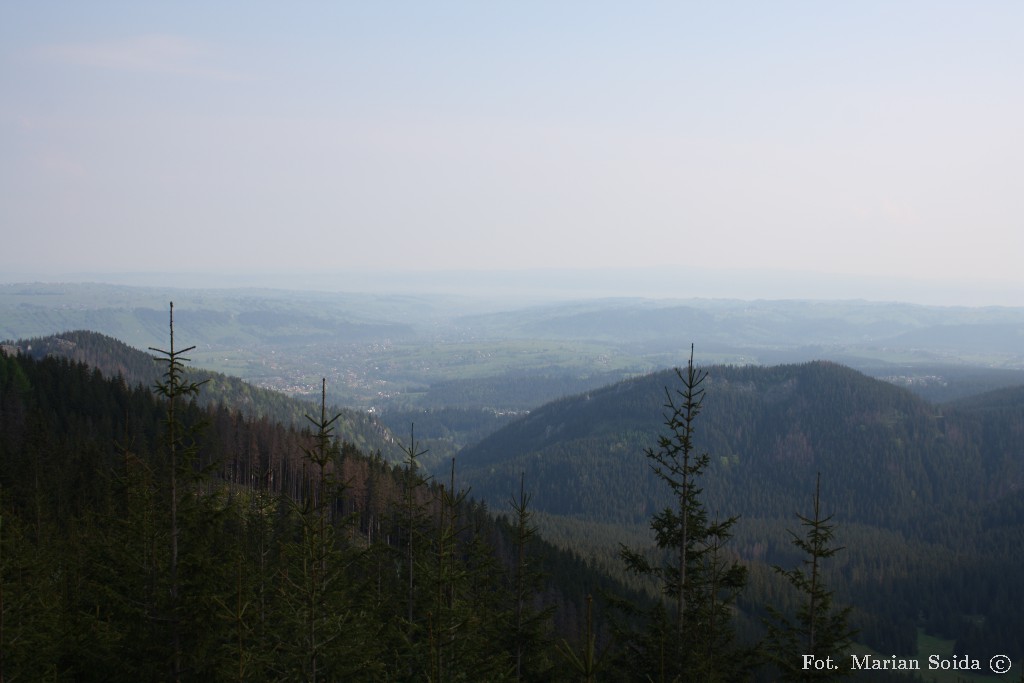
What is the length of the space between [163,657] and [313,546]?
Result: 624 cm

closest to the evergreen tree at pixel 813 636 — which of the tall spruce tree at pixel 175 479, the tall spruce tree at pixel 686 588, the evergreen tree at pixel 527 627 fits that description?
Answer: the tall spruce tree at pixel 686 588

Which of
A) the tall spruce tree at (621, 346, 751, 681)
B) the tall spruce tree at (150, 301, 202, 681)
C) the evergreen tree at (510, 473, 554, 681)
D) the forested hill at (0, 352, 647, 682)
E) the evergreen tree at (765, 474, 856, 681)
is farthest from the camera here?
the evergreen tree at (510, 473, 554, 681)

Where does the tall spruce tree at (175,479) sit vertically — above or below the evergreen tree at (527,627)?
above

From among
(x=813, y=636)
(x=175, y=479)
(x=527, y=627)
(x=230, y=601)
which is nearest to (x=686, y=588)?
(x=813, y=636)

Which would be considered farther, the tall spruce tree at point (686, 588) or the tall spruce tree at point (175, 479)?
the tall spruce tree at point (686, 588)

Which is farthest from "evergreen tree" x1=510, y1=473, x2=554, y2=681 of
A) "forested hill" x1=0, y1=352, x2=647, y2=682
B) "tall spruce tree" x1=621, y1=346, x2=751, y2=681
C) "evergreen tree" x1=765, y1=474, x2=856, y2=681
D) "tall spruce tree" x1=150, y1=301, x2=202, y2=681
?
"tall spruce tree" x1=150, y1=301, x2=202, y2=681

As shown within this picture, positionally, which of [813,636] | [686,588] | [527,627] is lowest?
[527,627]

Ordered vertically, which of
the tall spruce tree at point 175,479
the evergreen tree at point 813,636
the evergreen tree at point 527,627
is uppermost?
the tall spruce tree at point 175,479

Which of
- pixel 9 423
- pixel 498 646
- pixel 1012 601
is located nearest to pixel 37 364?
pixel 9 423

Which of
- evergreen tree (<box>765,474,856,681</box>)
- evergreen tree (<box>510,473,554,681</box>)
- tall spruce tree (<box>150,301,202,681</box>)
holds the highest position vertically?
tall spruce tree (<box>150,301,202,681</box>)

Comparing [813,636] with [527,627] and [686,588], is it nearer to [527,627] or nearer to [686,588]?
[686,588]

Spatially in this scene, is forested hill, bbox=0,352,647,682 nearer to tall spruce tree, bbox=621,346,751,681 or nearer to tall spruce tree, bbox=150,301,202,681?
tall spruce tree, bbox=150,301,202,681

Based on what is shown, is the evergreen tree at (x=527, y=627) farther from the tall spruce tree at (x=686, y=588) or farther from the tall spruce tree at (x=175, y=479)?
the tall spruce tree at (x=175, y=479)

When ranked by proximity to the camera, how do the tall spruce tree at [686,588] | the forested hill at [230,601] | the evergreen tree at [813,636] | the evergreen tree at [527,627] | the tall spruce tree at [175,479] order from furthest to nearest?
1. the evergreen tree at [527,627]
2. the tall spruce tree at [686,588]
3. the evergreen tree at [813,636]
4. the tall spruce tree at [175,479]
5. the forested hill at [230,601]
